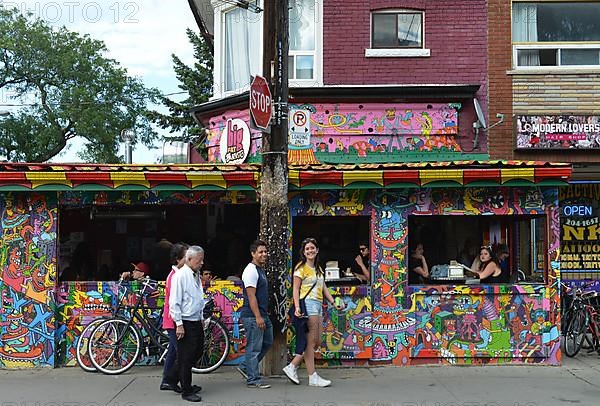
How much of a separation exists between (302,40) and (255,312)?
6.67m

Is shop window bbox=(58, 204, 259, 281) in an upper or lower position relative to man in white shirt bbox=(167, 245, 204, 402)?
upper

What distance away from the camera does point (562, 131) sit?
511 inches

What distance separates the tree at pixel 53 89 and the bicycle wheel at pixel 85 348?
28.9 metres

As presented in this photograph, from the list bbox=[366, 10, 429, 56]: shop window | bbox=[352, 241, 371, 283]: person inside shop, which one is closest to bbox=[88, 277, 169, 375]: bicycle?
bbox=[352, 241, 371, 283]: person inside shop

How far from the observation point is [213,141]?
14.0m

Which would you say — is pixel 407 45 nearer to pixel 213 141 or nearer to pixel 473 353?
pixel 213 141

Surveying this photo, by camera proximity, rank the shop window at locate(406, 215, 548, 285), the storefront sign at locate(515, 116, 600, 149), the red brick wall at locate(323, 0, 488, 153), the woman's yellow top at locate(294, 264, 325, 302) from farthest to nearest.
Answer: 1. the red brick wall at locate(323, 0, 488, 153)
2. the storefront sign at locate(515, 116, 600, 149)
3. the shop window at locate(406, 215, 548, 285)
4. the woman's yellow top at locate(294, 264, 325, 302)

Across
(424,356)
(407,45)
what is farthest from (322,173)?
(407,45)

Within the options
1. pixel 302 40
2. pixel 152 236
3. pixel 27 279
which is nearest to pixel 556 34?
pixel 302 40

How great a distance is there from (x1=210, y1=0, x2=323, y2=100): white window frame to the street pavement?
5.73 m

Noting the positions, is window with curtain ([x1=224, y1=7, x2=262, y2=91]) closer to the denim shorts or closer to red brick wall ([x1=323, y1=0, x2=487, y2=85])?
red brick wall ([x1=323, y1=0, x2=487, y2=85])

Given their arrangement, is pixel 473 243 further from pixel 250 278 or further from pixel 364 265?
pixel 250 278

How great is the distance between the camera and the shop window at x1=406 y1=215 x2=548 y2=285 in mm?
10820

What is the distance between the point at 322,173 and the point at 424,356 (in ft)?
9.10
